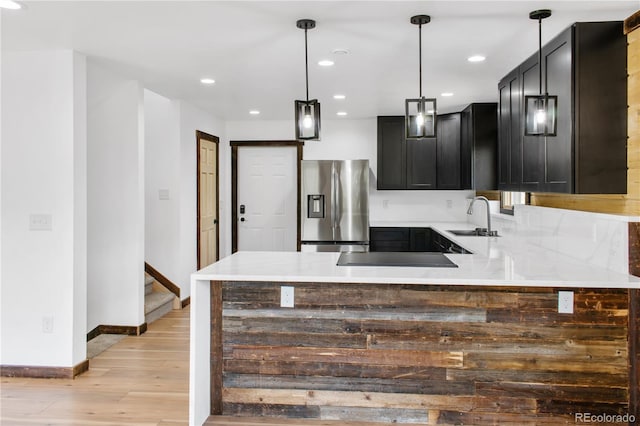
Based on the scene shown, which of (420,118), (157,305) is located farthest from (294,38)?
(157,305)

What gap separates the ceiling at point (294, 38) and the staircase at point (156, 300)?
7.02 ft

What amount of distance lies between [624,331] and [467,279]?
87cm

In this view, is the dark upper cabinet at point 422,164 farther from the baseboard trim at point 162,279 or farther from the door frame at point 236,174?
the baseboard trim at point 162,279

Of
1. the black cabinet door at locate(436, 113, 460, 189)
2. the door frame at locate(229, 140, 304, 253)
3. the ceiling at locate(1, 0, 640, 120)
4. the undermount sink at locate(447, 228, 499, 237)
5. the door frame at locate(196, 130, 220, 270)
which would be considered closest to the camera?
the ceiling at locate(1, 0, 640, 120)

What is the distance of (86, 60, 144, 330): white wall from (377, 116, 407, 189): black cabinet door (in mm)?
2975

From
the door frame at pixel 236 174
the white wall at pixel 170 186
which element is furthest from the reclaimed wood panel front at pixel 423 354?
the door frame at pixel 236 174

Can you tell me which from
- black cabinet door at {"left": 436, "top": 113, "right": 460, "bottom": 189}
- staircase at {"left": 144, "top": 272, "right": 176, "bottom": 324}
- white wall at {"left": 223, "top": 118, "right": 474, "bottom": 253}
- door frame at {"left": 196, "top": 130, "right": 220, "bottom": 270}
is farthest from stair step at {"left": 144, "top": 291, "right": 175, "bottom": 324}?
black cabinet door at {"left": 436, "top": 113, "right": 460, "bottom": 189}

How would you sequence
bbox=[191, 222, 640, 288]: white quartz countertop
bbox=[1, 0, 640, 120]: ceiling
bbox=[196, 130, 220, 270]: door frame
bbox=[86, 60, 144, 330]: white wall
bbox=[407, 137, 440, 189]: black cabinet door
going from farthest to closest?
bbox=[407, 137, 440, 189]: black cabinet door, bbox=[196, 130, 220, 270]: door frame, bbox=[86, 60, 144, 330]: white wall, bbox=[1, 0, 640, 120]: ceiling, bbox=[191, 222, 640, 288]: white quartz countertop

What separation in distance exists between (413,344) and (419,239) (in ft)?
10.7

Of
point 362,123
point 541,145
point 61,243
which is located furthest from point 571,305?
point 362,123

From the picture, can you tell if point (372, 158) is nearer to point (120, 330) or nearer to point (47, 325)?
point (120, 330)

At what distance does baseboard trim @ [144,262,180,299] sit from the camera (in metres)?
5.32
